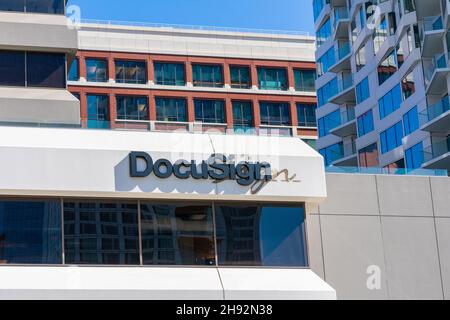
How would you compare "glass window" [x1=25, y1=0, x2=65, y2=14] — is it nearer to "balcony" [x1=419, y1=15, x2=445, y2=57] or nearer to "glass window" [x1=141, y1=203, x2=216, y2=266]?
"glass window" [x1=141, y1=203, x2=216, y2=266]

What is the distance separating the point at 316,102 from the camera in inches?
3088

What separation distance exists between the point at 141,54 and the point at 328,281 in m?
51.2

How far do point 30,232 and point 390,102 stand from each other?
149 feet

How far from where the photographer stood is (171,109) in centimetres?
7288

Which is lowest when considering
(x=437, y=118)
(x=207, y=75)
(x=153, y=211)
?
(x=153, y=211)

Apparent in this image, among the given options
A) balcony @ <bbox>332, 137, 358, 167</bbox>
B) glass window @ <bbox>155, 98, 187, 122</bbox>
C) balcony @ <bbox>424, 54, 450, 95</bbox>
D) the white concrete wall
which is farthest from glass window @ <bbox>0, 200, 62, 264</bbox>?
balcony @ <bbox>332, 137, 358, 167</bbox>

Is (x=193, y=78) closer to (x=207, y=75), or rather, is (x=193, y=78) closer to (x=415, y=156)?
(x=207, y=75)

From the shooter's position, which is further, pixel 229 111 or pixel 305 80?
pixel 305 80

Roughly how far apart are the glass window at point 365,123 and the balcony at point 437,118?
10.5 metres

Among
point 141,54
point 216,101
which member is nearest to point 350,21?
point 216,101

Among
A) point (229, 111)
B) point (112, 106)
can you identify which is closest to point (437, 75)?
point (229, 111)

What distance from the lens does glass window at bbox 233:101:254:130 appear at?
243ft

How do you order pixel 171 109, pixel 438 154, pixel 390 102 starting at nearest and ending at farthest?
pixel 438 154 < pixel 390 102 < pixel 171 109

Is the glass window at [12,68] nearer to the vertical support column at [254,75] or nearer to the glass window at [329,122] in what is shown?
the vertical support column at [254,75]
